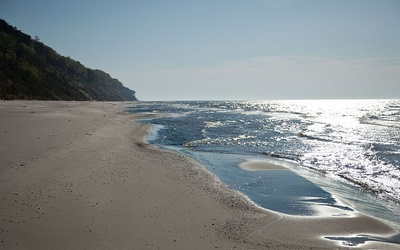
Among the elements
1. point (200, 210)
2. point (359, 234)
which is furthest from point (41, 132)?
point (359, 234)

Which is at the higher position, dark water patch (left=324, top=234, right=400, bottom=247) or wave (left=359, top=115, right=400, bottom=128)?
wave (left=359, top=115, right=400, bottom=128)

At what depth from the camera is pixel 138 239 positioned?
611cm

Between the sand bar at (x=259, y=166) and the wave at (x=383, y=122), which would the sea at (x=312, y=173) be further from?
the wave at (x=383, y=122)

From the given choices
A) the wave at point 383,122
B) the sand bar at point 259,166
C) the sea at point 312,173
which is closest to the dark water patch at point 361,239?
the sea at point 312,173

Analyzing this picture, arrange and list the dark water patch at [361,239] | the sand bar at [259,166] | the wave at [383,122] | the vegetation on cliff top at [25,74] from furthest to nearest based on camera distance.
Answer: the vegetation on cliff top at [25,74], the wave at [383,122], the sand bar at [259,166], the dark water patch at [361,239]

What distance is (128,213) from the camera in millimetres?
7477

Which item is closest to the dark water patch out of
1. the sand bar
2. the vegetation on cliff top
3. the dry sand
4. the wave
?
the dry sand

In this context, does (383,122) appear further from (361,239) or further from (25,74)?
(25,74)

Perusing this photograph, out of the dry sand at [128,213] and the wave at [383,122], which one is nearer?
the dry sand at [128,213]

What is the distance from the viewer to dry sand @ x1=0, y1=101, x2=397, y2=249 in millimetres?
6062

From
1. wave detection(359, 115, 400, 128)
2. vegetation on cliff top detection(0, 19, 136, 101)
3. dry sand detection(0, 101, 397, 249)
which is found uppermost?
vegetation on cliff top detection(0, 19, 136, 101)

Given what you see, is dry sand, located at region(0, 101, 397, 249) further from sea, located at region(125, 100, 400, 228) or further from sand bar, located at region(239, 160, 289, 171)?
sand bar, located at region(239, 160, 289, 171)

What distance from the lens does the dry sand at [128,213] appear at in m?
6.06

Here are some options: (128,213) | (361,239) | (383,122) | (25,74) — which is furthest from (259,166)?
(25,74)
